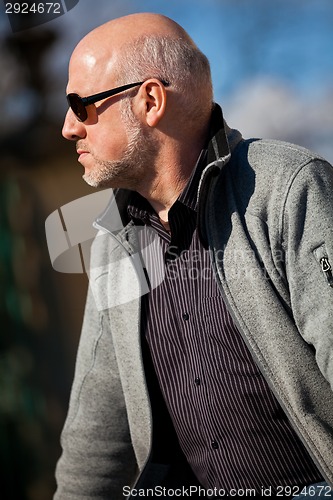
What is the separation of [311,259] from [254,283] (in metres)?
0.18

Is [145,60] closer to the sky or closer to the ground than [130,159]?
closer to the sky

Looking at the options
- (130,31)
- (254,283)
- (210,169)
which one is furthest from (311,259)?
(130,31)

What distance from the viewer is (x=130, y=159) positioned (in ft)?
7.98

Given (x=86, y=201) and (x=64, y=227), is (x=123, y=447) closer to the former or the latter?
(x=64, y=227)

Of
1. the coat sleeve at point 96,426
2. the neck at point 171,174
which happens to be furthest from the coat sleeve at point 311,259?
the coat sleeve at point 96,426

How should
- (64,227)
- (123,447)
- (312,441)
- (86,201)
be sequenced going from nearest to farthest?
(312,441)
(123,447)
(64,227)
(86,201)

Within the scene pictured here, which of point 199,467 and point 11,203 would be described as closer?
point 199,467

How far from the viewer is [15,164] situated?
3.96 m

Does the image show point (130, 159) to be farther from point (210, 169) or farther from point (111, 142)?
point (210, 169)

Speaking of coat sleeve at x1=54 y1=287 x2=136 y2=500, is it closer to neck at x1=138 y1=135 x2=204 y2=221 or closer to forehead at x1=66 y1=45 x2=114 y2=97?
neck at x1=138 y1=135 x2=204 y2=221

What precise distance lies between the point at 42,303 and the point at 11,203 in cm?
54

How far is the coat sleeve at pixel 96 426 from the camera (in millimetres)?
2711

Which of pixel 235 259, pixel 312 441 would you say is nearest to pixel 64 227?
pixel 235 259

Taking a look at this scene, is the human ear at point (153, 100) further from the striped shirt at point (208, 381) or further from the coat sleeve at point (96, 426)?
the coat sleeve at point (96, 426)
